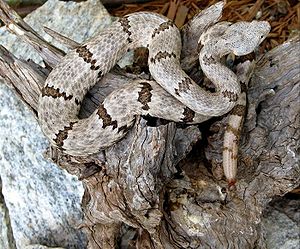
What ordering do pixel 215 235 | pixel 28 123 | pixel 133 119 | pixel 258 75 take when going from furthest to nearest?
pixel 28 123
pixel 258 75
pixel 215 235
pixel 133 119

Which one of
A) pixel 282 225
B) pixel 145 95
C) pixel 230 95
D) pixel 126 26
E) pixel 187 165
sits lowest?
pixel 282 225

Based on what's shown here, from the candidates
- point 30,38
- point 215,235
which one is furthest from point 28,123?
point 215,235

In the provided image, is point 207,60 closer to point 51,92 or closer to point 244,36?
point 244,36

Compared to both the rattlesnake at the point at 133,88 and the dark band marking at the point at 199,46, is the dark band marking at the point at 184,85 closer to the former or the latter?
the rattlesnake at the point at 133,88

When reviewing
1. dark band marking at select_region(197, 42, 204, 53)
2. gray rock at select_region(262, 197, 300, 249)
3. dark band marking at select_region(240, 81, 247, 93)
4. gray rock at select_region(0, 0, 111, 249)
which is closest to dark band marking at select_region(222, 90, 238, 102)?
dark band marking at select_region(240, 81, 247, 93)

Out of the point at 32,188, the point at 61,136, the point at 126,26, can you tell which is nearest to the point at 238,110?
the point at 126,26

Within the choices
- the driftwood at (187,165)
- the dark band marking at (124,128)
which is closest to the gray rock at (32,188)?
the driftwood at (187,165)

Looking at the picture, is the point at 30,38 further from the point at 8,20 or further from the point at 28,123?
the point at 28,123

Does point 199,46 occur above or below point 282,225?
above
